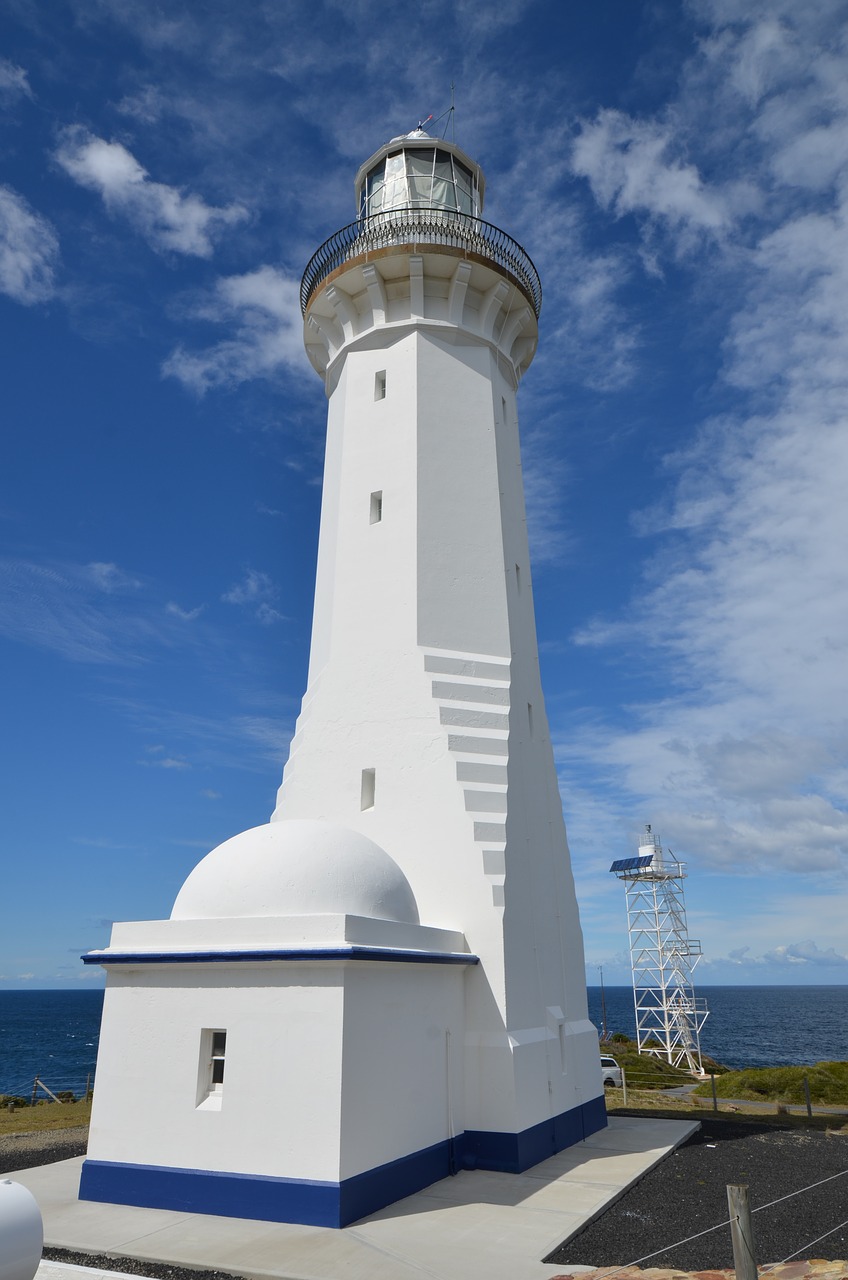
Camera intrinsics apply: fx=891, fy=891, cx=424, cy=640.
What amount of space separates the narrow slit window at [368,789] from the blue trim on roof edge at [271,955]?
3.59 m

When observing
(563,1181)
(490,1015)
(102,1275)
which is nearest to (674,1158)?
(563,1181)

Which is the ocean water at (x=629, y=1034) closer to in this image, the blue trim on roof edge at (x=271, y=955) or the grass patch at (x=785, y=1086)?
the grass patch at (x=785, y=1086)

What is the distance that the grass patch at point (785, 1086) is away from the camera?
27.0m

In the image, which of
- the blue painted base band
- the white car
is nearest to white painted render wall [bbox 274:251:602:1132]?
the blue painted base band

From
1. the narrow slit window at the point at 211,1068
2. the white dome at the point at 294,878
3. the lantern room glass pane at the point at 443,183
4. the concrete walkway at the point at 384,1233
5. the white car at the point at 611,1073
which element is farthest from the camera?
the white car at the point at 611,1073

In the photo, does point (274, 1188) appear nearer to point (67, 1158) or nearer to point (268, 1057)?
point (268, 1057)

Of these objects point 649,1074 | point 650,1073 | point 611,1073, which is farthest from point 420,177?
point 650,1073

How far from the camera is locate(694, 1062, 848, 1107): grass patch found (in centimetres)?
2702

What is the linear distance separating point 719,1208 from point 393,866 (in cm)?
595

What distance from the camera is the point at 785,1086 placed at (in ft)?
89.6

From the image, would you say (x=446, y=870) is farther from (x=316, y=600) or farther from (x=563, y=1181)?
(x=316, y=600)

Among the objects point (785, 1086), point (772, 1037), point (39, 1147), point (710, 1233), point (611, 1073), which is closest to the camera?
point (710, 1233)

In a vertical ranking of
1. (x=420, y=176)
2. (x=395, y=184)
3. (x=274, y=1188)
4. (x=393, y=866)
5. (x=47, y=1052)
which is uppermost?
(x=420, y=176)

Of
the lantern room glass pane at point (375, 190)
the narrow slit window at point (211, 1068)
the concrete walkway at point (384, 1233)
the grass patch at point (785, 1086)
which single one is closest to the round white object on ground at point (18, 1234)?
the concrete walkway at point (384, 1233)
